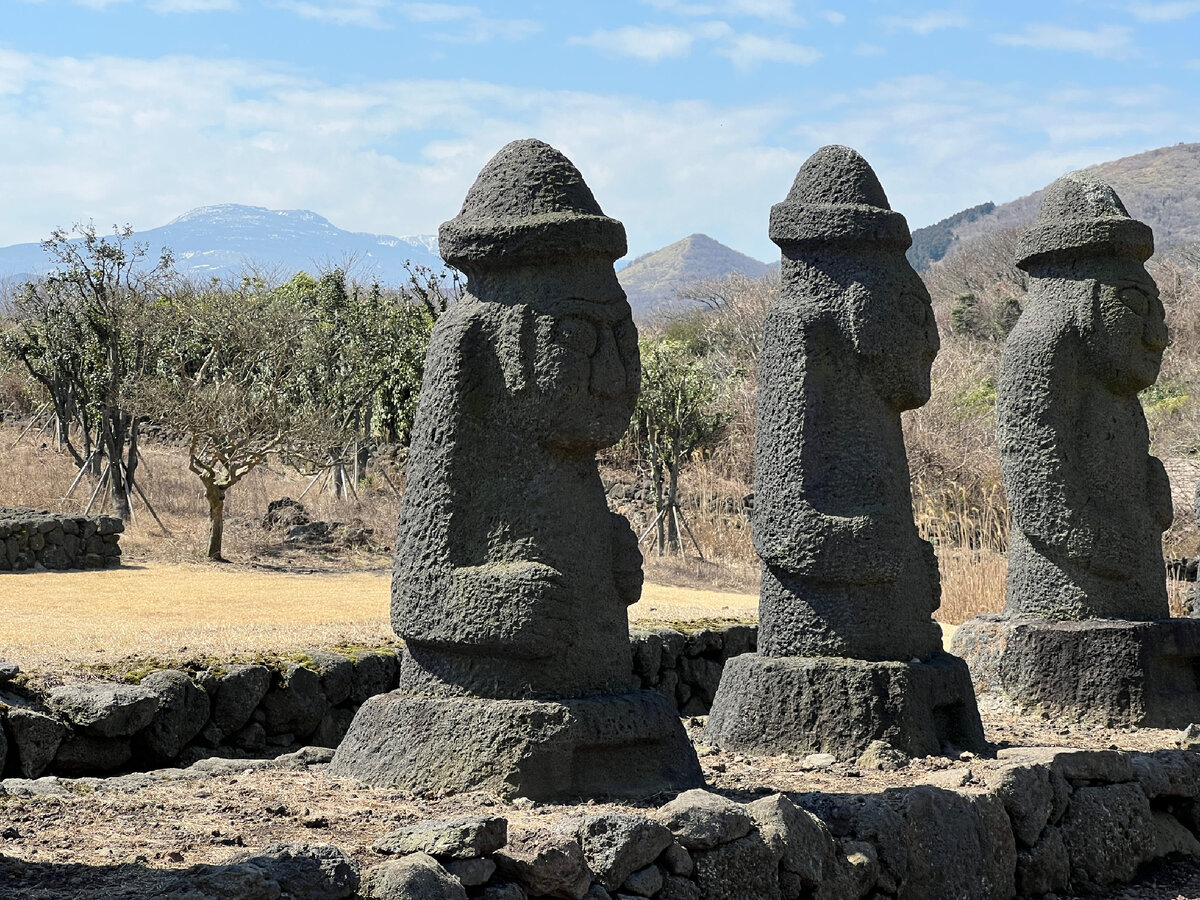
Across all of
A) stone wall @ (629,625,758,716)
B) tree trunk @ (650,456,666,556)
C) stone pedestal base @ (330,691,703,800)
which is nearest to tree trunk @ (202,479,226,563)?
tree trunk @ (650,456,666,556)

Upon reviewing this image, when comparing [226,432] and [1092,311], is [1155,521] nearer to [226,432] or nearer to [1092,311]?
[1092,311]

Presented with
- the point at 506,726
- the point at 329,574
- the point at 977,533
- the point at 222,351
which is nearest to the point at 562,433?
the point at 506,726

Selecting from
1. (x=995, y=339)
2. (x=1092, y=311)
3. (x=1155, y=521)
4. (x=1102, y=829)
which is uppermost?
(x=995, y=339)

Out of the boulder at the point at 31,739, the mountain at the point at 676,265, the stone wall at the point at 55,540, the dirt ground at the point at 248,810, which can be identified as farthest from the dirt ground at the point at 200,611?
the mountain at the point at 676,265

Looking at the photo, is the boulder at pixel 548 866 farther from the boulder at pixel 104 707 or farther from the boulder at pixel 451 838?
the boulder at pixel 104 707

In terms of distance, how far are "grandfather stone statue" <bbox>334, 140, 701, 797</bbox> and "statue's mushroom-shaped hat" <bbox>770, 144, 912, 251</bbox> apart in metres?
1.73

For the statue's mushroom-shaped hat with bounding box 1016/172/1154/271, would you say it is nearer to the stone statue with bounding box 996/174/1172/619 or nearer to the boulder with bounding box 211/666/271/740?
the stone statue with bounding box 996/174/1172/619

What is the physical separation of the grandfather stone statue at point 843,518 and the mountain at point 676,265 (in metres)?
120

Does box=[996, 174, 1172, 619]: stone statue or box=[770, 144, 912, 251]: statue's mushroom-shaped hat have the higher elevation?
box=[770, 144, 912, 251]: statue's mushroom-shaped hat

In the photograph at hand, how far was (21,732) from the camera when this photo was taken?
21.1ft

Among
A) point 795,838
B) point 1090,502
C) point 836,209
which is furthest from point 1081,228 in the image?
point 795,838

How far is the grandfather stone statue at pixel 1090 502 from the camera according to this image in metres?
7.39

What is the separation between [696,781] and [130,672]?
12.2ft

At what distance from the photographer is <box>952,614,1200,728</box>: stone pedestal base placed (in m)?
7.32
